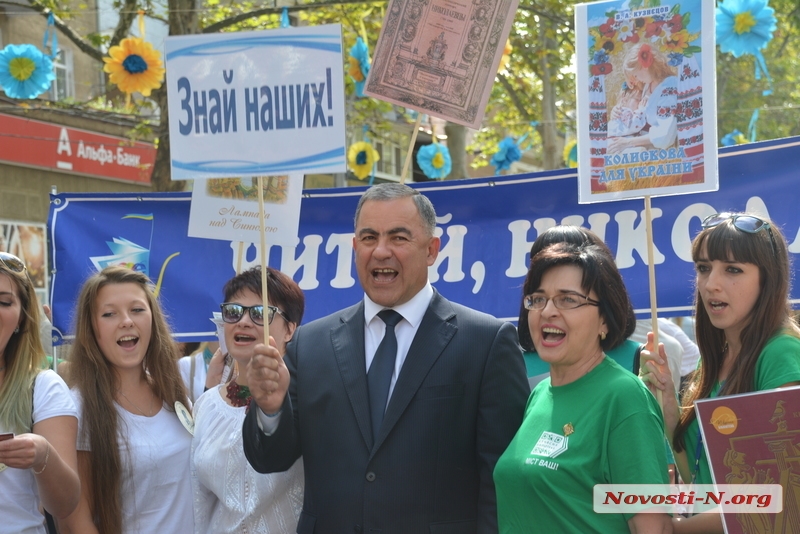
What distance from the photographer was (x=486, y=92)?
4172 mm

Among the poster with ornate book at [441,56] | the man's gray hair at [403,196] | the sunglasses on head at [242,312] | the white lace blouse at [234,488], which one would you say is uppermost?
the poster with ornate book at [441,56]

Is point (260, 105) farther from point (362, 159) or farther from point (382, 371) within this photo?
point (362, 159)

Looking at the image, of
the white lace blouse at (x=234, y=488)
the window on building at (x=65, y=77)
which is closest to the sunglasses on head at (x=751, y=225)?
the white lace blouse at (x=234, y=488)

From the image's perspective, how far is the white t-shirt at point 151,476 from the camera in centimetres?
339

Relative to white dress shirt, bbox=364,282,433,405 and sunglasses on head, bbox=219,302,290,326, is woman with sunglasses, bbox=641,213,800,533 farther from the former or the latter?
sunglasses on head, bbox=219,302,290,326

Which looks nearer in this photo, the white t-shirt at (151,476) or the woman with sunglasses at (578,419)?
the woman with sunglasses at (578,419)

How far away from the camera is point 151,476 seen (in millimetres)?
3434

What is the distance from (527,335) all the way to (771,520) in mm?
1433

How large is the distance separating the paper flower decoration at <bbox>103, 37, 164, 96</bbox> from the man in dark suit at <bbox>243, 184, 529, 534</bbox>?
16.0ft

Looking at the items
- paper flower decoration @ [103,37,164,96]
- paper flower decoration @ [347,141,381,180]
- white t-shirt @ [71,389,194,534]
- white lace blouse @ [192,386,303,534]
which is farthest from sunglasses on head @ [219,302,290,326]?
paper flower decoration @ [347,141,381,180]

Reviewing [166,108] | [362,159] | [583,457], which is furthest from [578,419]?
[166,108]

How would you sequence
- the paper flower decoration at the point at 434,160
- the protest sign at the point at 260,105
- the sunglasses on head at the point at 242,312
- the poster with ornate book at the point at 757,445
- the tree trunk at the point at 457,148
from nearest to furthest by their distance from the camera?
the poster with ornate book at the point at 757,445 < the protest sign at the point at 260,105 < the sunglasses on head at the point at 242,312 < the paper flower decoration at the point at 434,160 < the tree trunk at the point at 457,148

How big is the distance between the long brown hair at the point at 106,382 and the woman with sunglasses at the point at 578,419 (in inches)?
55.9

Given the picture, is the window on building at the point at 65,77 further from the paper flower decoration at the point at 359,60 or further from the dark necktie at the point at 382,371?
the dark necktie at the point at 382,371
